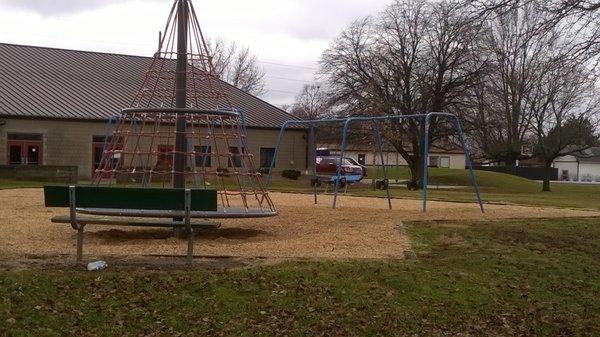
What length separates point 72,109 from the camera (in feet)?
122

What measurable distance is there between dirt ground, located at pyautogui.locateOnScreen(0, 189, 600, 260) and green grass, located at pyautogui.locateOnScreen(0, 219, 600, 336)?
114 centimetres

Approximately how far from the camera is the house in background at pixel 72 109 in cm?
3562

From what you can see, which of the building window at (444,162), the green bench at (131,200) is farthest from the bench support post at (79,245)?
the building window at (444,162)

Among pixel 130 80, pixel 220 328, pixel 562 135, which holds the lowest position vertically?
pixel 220 328

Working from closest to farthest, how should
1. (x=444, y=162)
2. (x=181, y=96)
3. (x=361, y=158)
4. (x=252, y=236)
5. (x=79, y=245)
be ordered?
(x=79, y=245) < (x=252, y=236) < (x=181, y=96) < (x=361, y=158) < (x=444, y=162)

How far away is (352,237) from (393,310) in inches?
155

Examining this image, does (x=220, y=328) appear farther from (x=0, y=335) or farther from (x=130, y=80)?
(x=130, y=80)

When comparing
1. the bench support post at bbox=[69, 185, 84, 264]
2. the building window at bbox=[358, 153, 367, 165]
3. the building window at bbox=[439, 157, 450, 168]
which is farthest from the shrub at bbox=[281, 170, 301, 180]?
the building window at bbox=[439, 157, 450, 168]

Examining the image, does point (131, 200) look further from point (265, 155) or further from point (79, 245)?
point (265, 155)

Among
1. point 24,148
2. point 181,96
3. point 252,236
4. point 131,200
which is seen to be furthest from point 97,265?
point 24,148

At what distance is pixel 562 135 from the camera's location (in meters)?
44.7

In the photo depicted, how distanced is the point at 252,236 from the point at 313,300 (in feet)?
13.4

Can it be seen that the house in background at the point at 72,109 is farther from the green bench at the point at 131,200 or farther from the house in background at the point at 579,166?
the house in background at the point at 579,166

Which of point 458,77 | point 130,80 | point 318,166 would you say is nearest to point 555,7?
point 318,166
